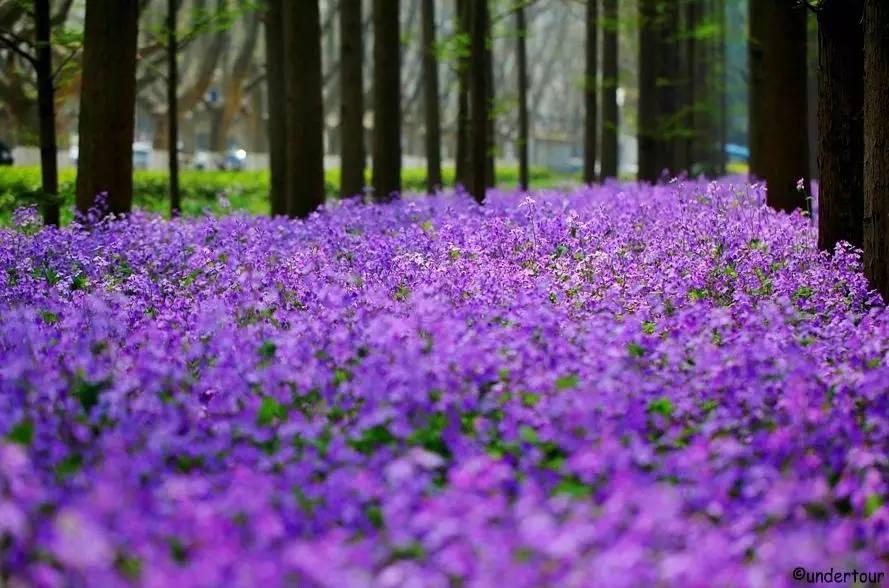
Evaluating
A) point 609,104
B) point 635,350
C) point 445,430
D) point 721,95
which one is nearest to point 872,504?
point 445,430

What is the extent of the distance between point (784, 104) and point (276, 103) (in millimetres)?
7794

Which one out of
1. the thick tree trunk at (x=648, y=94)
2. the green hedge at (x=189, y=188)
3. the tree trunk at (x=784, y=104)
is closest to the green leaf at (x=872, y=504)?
the tree trunk at (x=784, y=104)

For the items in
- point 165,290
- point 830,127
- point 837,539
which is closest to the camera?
point 837,539

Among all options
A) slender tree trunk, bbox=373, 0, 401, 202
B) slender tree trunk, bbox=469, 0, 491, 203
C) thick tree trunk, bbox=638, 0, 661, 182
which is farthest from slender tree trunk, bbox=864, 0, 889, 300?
thick tree trunk, bbox=638, 0, 661, 182

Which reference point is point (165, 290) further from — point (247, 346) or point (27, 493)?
point (27, 493)

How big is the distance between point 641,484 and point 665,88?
68.2 ft

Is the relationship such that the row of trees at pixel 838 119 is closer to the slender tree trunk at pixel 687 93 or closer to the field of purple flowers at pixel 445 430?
the field of purple flowers at pixel 445 430

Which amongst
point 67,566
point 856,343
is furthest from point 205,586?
point 856,343

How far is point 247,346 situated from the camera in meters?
4.51

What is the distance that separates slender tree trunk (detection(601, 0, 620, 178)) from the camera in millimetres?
24547

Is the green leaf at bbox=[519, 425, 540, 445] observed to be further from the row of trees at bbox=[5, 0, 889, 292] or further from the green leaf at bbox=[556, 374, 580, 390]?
the row of trees at bbox=[5, 0, 889, 292]

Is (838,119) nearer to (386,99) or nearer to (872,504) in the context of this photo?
(872,504)

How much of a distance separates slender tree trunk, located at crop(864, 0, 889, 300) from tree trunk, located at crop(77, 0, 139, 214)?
702cm

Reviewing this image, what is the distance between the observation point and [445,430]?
148 inches
